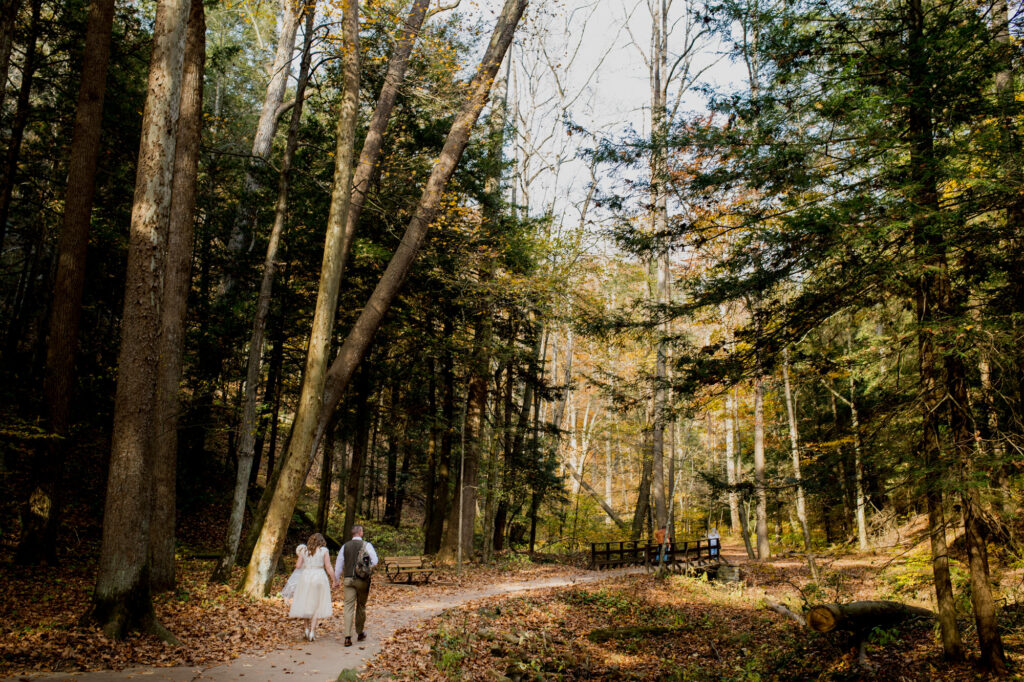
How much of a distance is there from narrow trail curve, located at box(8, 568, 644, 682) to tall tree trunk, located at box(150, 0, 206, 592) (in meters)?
3.14

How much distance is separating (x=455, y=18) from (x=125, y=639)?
43.4ft

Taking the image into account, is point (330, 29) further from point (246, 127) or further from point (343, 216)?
point (246, 127)

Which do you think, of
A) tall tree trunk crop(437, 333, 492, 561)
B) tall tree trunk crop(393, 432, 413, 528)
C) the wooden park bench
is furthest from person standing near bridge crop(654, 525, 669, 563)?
tall tree trunk crop(393, 432, 413, 528)

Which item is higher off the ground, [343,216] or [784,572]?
[343,216]

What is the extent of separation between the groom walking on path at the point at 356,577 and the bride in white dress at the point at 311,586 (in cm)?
22

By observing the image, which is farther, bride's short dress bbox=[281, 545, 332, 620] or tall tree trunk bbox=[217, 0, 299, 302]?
tall tree trunk bbox=[217, 0, 299, 302]

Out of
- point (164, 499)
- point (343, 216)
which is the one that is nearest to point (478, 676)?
point (164, 499)

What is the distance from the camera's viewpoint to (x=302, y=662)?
6.68 meters

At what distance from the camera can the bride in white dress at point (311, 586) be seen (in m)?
7.83

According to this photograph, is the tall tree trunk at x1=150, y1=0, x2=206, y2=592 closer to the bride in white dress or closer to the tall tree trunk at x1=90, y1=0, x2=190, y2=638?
the tall tree trunk at x1=90, y1=0, x2=190, y2=638

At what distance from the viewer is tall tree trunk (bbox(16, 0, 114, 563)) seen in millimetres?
9438

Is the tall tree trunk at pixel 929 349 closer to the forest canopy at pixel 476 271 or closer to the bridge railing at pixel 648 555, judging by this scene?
the forest canopy at pixel 476 271

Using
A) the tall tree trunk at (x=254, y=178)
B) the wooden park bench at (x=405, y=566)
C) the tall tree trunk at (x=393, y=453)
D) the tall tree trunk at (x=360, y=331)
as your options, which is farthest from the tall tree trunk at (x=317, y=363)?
the tall tree trunk at (x=393, y=453)

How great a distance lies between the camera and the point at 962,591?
9289mm
